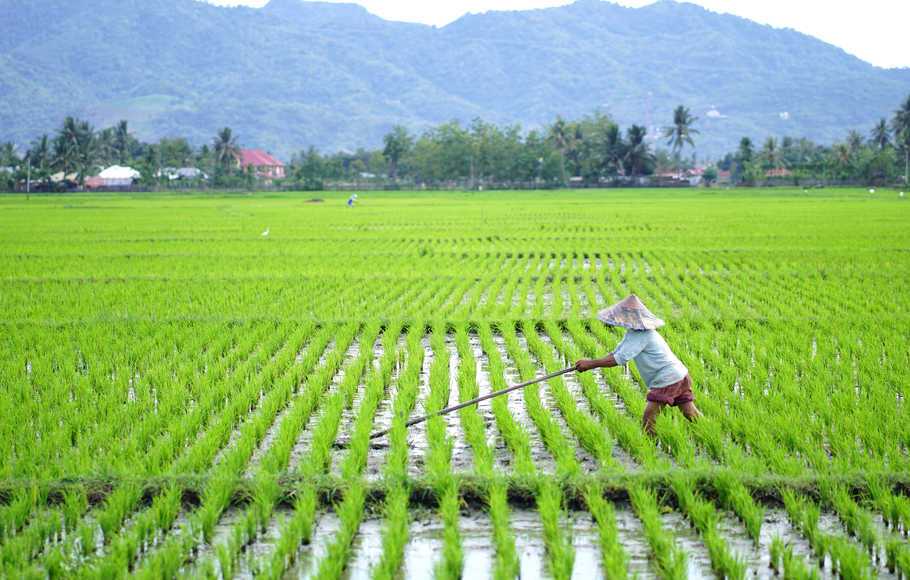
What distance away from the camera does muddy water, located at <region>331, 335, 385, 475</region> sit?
16.4 ft

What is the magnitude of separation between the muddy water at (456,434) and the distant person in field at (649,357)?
2.77ft

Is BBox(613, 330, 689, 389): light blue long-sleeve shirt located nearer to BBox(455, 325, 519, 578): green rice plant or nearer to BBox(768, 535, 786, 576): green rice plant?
BBox(455, 325, 519, 578): green rice plant

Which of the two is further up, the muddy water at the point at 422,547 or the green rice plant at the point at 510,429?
the green rice plant at the point at 510,429

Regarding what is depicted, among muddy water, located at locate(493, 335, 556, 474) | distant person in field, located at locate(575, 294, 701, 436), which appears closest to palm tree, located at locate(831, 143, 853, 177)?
muddy water, located at locate(493, 335, 556, 474)

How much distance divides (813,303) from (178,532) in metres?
8.36

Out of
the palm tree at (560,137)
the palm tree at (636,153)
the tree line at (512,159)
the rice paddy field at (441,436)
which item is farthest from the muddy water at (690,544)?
the palm tree at (560,137)

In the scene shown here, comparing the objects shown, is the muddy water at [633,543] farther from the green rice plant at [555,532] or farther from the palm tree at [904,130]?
the palm tree at [904,130]

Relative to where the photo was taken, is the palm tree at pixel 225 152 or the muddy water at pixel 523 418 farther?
the palm tree at pixel 225 152

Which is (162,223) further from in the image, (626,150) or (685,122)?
(685,122)

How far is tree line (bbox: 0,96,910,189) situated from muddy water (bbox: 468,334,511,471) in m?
61.2

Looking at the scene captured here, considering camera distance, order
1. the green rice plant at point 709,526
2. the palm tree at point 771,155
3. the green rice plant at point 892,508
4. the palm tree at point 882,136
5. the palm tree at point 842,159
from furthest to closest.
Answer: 1. the palm tree at point 882,136
2. the palm tree at point 771,155
3. the palm tree at point 842,159
4. the green rice plant at point 892,508
5. the green rice plant at point 709,526

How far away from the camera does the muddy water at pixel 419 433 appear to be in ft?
16.1

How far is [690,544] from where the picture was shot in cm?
389

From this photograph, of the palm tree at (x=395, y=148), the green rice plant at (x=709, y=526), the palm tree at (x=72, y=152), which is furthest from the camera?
the palm tree at (x=395, y=148)
